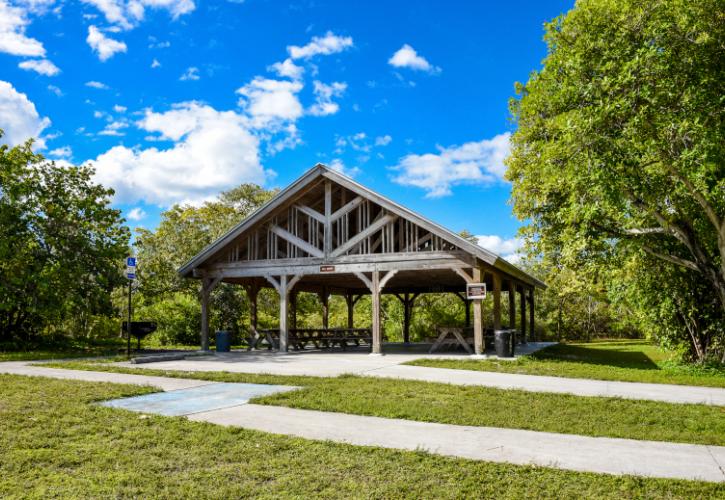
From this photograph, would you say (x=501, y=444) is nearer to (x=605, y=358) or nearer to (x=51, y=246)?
(x=605, y=358)

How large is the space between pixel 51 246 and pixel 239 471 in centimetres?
1815

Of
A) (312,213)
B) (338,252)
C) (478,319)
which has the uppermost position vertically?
(312,213)

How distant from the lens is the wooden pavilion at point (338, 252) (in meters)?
15.9

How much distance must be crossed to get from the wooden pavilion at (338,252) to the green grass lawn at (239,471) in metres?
10.5

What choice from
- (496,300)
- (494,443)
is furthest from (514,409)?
(496,300)

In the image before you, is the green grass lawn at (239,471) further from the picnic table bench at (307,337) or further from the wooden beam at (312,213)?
the picnic table bench at (307,337)

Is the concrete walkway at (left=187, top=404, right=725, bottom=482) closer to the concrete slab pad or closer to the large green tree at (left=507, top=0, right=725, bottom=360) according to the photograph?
the concrete slab pad

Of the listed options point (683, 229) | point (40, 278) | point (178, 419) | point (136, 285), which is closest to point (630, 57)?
point (683, 229)

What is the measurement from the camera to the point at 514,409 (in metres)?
7.48

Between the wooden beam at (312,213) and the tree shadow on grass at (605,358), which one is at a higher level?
the wooden beam at (312,213)

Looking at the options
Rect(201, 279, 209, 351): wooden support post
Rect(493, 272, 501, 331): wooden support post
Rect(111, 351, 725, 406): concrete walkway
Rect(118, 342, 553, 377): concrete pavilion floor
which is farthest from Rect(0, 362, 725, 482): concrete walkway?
Rect(201, 279, 209, 351): wooden support post

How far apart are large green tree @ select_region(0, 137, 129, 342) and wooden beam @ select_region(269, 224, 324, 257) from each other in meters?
6.46

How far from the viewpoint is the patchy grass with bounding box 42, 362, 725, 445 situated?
636 centimetres

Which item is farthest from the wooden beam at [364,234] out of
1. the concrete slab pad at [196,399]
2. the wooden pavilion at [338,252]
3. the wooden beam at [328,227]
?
the concrete slab pad at [196,399]
